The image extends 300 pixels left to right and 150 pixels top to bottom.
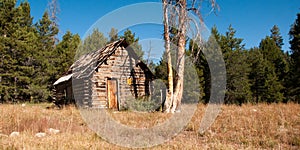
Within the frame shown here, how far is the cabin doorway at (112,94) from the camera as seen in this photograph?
1568cm

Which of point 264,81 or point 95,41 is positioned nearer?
point 264,81

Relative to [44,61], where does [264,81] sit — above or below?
below

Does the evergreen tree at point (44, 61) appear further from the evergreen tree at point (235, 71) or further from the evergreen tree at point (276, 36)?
the evergreen tree at point (276, 36)

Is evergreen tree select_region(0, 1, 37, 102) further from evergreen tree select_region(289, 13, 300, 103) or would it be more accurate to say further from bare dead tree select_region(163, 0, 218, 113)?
evergreen tree select_region(289, 13, 300, 103)

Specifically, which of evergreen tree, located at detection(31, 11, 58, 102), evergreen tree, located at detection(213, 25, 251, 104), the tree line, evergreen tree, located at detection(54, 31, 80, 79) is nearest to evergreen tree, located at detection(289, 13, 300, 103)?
the tree line

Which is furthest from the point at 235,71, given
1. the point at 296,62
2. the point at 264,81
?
the point at 296,62

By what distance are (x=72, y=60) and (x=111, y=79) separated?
16.6 m

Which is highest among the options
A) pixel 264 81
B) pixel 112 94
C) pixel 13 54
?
pixel 13 54

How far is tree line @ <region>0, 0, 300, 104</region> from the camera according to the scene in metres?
24.3

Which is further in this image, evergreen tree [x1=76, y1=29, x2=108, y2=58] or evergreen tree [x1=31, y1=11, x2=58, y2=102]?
evergreen tree [x1=76, y1=29, x2=108, y2=58]

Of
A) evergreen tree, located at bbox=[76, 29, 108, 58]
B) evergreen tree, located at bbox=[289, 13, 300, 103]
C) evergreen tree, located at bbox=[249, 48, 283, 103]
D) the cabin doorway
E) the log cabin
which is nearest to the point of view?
the log cabin

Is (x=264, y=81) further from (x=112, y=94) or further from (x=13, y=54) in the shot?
(x=13, y=54)

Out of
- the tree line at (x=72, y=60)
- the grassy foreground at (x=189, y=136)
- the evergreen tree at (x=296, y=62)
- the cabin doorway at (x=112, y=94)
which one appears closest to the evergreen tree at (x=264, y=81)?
the tree line at (x=72, y=60)

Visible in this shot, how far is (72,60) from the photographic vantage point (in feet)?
100
